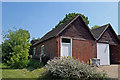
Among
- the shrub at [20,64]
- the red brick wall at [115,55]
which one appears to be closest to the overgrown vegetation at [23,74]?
the shrub at [20,64]

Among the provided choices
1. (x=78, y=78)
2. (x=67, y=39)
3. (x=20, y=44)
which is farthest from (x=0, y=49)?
(x=78, y=78)

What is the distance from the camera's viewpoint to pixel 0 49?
19109 millimetres

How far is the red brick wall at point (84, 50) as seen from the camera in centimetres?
1162

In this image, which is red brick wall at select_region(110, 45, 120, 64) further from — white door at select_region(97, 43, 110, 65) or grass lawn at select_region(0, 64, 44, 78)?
→ grass lawn at select_region(0, 64, 44, 78)

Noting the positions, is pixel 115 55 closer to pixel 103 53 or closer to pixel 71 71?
pixel 103 53

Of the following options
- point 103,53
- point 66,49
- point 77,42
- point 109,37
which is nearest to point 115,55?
point 109,37

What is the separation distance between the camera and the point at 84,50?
1215cm

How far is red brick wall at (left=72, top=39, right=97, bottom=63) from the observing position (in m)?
11.6

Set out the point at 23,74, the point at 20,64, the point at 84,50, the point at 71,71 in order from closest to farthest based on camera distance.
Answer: the point at 71,71 → the point at 23,74 → the point at 20,64 → the point at 84,50

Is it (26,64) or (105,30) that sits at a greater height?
(105,30)

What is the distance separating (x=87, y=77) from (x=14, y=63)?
786 cm

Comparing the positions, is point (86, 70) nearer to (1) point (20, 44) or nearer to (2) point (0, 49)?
A: (1) point (20, 44)

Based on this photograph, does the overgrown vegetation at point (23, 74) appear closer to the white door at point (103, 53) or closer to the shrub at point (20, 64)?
the shrub at point (20, 64)

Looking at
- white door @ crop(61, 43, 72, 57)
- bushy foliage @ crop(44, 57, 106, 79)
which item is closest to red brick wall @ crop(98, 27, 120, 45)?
white door @ crop(61, 43, 72, 57)
